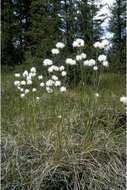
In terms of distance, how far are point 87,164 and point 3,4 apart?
20.9 m

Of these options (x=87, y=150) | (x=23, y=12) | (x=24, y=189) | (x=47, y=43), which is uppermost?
(x=23, y=12)

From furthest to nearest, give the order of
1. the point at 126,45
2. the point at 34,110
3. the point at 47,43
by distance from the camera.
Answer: the point at 126,45, the point at 47,43, the point at 34,110

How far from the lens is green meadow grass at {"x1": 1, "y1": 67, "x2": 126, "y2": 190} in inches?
190

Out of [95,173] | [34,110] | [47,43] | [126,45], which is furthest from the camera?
[126,45]

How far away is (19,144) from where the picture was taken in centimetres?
541

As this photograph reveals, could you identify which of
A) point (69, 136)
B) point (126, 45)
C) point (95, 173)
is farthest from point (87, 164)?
point (126, 45)

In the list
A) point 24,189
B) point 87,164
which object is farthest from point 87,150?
point 24,189

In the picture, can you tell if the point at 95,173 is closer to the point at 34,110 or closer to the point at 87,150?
the point at 87,150

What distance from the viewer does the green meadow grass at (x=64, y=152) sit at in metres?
4.82

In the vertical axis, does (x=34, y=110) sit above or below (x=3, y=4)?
below

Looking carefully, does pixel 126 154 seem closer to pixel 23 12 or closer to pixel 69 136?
pixel 69 136

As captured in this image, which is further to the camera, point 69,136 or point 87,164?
point 69,136

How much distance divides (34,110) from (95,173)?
137 centimetres

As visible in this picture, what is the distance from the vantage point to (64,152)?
504cm
